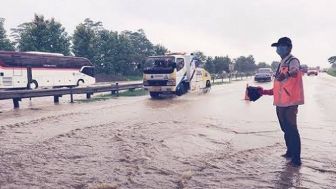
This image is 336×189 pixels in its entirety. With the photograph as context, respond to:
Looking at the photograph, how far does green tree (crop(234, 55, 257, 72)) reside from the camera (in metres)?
86.5

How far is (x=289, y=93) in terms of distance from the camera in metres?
5.61

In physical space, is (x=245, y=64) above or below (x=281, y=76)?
above

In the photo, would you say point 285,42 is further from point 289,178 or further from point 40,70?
point 40,70

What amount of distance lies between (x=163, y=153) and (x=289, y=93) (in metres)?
2.44

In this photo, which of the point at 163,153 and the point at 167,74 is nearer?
the point at 163,153

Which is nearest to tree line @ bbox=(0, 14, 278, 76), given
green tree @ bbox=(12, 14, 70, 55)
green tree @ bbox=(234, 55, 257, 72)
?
green tree @ bbox=(12, 14, 70, 55)

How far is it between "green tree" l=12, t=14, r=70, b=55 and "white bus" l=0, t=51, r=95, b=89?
14.3 meters

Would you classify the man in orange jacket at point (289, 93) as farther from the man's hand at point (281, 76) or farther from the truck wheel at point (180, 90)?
the truck wheel at point (180, 90)

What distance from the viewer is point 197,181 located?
474cm

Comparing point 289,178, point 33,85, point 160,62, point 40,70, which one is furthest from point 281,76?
point 40,70

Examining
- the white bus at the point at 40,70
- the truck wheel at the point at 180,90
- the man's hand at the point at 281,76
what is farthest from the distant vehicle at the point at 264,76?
the man's hand at the point at 281,76

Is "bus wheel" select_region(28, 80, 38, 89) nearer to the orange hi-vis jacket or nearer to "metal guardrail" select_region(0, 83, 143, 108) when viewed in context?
"metal guardrail" select_region(0, 83, 143, 108)

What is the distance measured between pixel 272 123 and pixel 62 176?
6.63 meters

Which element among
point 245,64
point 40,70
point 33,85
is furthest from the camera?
point 245,64
